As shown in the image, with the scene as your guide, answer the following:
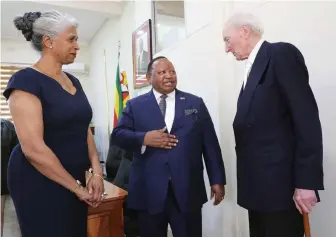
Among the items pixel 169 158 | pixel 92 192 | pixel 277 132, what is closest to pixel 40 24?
pixel 92 192

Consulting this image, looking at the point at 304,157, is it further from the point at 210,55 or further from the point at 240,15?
the point at 210,55

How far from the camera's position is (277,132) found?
106 centimetres

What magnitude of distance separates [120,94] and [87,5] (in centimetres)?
131

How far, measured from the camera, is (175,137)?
56.2 inches

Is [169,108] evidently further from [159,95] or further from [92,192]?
[92,192]

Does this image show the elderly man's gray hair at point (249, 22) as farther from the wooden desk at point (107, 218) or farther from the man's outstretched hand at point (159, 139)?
the wooden desk at point (107, 218)

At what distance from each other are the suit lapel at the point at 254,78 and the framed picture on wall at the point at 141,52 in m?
2.02

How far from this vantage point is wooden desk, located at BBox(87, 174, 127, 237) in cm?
155

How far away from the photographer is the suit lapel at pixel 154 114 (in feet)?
4.84

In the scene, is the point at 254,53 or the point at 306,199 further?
the point at 254,53

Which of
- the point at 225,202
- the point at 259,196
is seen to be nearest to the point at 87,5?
the point at 225,202

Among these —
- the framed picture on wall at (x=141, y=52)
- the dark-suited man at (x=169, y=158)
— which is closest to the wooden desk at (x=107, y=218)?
the dark-suited man at (x=169, y=158)

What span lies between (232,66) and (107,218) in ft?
4.21

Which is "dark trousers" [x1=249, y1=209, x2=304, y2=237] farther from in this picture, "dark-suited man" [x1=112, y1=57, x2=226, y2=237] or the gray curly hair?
the gray curly hair
